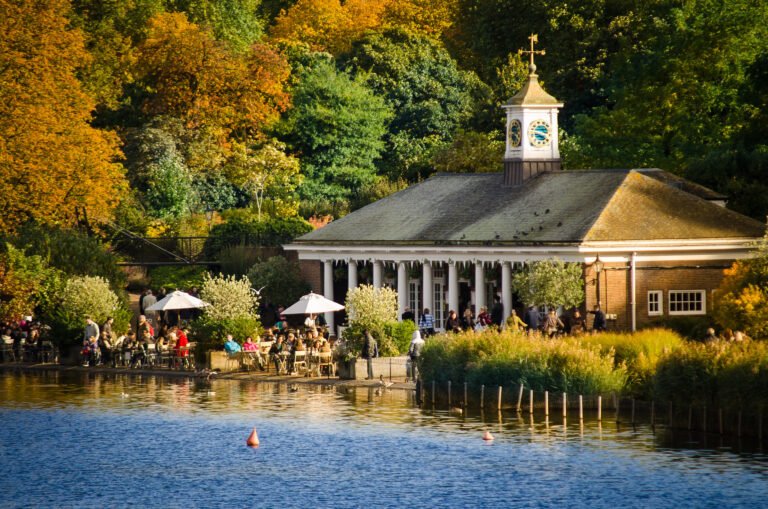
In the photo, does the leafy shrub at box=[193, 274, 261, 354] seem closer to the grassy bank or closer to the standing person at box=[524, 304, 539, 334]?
the standing person at box=[524, 304, 539, 334]

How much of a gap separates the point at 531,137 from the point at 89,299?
58.7ft

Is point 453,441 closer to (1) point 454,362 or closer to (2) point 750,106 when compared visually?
(1) point 454,362

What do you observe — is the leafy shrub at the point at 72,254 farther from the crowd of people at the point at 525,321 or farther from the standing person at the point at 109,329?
the crowd of people at the point at 525,321

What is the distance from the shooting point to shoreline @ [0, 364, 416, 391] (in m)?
61.0

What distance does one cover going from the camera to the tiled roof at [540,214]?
67875 mm

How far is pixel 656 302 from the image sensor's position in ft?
222

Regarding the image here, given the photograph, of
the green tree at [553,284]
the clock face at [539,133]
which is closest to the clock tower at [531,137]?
the clock face at [539,133]

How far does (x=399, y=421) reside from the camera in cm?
5425

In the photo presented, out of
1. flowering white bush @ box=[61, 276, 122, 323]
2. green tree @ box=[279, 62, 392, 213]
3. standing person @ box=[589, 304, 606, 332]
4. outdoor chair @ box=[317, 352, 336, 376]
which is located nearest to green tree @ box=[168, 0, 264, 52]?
green tree @ box=[279, 62, 392, 213]

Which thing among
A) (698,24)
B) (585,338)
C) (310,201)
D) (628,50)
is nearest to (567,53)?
(628,50)

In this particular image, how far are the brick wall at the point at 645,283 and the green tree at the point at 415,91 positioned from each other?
3476 cm

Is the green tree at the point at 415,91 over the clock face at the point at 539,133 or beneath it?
over

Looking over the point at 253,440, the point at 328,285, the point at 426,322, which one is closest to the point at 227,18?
the point at 328,285

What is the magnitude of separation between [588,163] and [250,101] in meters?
23.1
